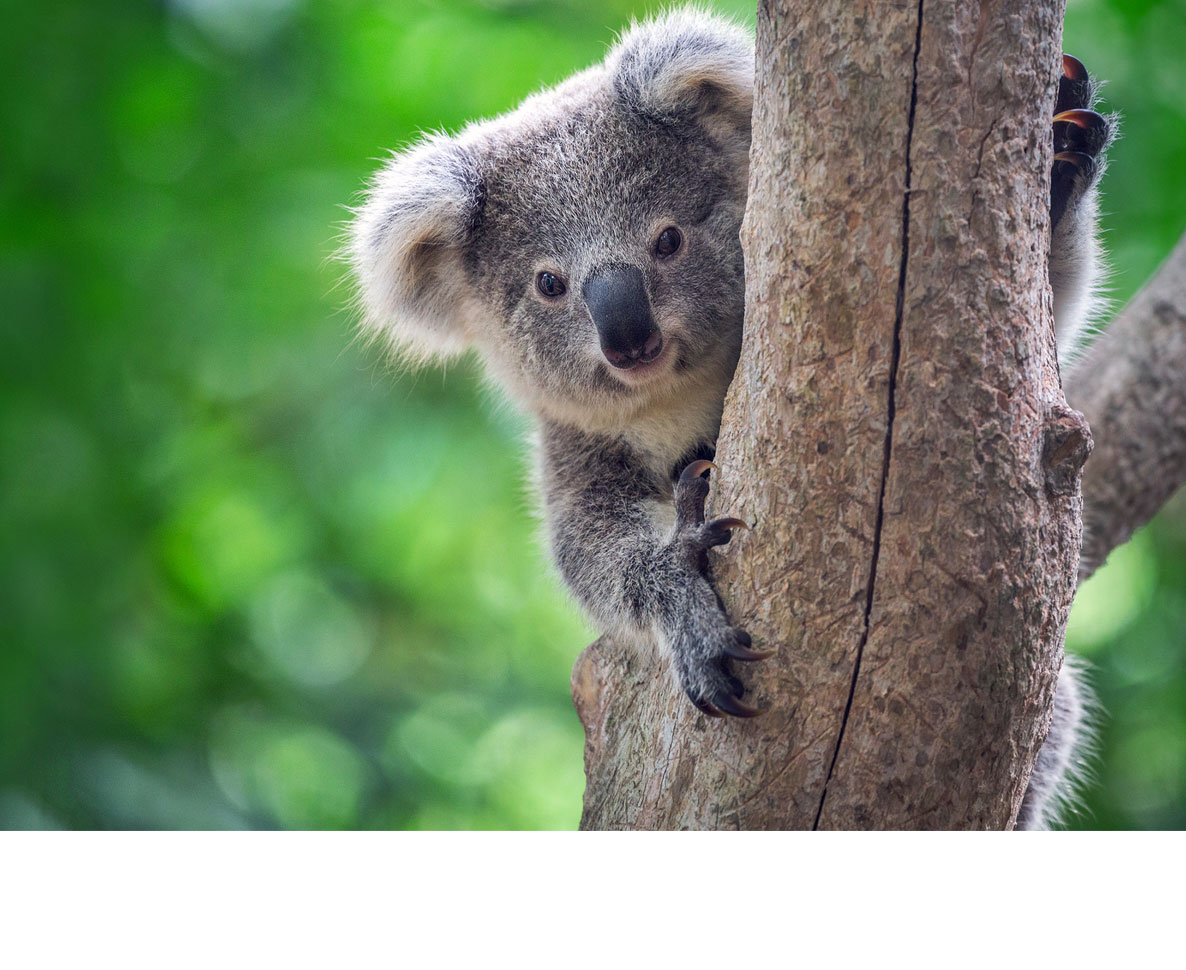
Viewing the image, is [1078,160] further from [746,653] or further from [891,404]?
[746,653]

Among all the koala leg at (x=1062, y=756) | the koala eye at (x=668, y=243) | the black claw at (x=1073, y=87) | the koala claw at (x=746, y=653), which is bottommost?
the koala leg at (x=1062, y=756)

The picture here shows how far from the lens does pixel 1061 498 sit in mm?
1546

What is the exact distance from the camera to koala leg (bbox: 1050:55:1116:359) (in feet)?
5.75

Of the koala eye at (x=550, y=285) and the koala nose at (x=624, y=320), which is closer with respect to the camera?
the koala nose at (x=624, y=320)

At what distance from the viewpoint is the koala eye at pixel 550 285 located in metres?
2.12

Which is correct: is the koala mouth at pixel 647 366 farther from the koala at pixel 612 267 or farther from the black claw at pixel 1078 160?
the black claw at pixel 1078 160

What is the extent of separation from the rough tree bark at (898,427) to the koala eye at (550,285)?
58cm

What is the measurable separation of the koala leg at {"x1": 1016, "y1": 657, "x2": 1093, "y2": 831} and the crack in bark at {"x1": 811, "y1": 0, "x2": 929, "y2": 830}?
0.84m

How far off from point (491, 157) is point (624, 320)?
0.61 metres

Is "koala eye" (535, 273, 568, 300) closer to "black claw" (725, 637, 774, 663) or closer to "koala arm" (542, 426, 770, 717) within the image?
"koala arm" (542, 426, 770, 717)

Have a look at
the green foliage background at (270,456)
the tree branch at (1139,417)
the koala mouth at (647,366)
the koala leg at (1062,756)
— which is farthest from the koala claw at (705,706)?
the tree branch at (1139,417)

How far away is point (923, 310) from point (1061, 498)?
329mm

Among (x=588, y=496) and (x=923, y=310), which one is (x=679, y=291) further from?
(x=923, y=310)

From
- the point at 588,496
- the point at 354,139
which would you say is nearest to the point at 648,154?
the point at 588,496
